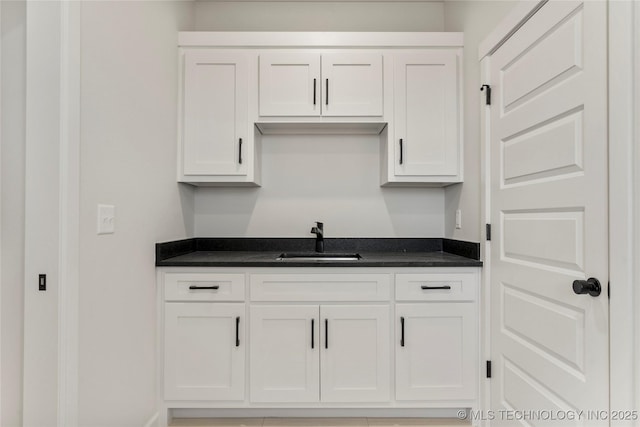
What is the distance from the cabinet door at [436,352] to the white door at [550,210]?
0.17 m

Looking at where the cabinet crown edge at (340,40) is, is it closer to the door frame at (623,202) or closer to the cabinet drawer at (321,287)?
the door frame at (623,202)

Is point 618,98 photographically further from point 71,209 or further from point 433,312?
point 71,209

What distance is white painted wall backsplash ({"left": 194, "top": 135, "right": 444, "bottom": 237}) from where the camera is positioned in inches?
96.8

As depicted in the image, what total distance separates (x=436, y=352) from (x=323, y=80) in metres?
1.78

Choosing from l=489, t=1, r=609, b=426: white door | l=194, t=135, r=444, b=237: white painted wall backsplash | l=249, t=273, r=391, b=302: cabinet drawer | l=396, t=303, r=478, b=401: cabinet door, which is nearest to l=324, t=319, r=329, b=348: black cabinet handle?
l=249, t=273, r=391, b=302: cabinet drawer

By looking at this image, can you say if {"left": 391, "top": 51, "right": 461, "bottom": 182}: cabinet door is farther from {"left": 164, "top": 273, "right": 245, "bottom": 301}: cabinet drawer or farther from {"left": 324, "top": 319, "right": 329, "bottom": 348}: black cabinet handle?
{"left": 164, "top": 273, "right": 245, "bottom": 301}: cabinet drawer

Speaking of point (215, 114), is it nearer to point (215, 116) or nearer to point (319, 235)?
point (215, 116)

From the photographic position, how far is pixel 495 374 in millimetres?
1754

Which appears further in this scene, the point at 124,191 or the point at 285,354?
the point at 285,354

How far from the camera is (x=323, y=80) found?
2.12 metres

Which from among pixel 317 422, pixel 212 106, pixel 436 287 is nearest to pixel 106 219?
pixel 212 106

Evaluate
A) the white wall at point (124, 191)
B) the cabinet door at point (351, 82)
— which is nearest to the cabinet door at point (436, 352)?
the cabinet door at point (351, 82)

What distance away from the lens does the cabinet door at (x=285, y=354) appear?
1861 millimetres

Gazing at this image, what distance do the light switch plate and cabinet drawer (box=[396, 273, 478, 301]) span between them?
1439mm
